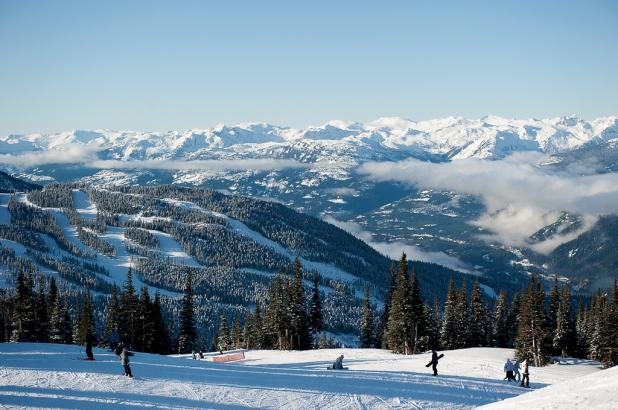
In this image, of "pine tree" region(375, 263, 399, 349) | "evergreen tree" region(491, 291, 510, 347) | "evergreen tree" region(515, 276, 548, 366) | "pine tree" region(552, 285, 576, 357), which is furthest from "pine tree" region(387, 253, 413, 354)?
"evergreen tree" region(491, 291, 510, 347)

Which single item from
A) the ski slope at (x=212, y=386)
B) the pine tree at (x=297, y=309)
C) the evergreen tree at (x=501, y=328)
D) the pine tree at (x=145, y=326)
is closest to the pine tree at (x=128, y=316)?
the pine tree at (x=145, y=326)

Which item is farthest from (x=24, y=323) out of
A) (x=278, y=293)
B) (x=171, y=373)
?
(x=171, y=373)

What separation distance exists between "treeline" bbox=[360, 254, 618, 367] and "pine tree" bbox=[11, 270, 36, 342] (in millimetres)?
A: 51050

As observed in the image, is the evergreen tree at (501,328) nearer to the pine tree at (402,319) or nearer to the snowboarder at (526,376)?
the pine tree at (402,319)

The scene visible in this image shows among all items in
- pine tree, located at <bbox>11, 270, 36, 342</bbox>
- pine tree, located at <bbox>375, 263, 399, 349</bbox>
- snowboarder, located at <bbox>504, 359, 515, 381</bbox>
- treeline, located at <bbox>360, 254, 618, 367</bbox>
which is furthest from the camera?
pine tree, located at <bbox>375, 263, 399, 349</bbox>

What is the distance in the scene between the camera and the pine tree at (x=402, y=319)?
77.8m

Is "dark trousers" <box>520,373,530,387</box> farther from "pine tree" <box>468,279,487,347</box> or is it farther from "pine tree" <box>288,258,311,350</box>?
"pine tree" <box>468,279,487,347</box>

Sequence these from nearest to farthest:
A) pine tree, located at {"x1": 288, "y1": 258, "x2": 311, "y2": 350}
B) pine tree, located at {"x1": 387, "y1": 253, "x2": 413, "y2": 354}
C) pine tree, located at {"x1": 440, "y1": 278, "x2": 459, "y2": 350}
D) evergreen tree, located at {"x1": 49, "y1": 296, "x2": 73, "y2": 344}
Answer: pine tree, located at {"x1": 387, "y1": 253, "x2": 413, "y2": 354} < pine tree, located at {"x1": 288, "y1": 258, "x2": 311, "y2": 350} < evergreen tree, located at {"x1": 49, "y1": 296, "x2": 73, "y2": 344} < pine tree, located at {"x1": 440, "y1": 278, "x2": 459, "y2": 350}

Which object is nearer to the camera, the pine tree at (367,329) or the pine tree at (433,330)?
the pine tree at (433,330)

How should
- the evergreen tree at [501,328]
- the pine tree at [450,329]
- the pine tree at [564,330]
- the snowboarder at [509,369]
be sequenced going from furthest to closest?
the evergreen tree at [501,328] → the pine tree at [450,329] → the pine tree at [564,330] → the snowboarder at [509,369]

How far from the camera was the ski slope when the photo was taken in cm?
2836

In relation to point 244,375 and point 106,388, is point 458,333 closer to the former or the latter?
point 244,375

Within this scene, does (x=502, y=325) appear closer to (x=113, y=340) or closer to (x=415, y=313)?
(x=415, y=313)

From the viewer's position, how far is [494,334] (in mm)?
106562
